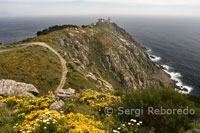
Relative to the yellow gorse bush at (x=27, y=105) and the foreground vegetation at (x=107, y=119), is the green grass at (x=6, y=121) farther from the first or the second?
the yellow gorse bush at (x=27, y=105)

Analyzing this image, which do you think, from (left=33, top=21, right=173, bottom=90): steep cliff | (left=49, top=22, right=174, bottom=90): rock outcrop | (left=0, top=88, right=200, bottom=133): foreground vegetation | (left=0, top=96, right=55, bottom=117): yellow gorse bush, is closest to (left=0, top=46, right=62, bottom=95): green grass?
(left=33, top=21, right=173, bottom=90): steep cliff

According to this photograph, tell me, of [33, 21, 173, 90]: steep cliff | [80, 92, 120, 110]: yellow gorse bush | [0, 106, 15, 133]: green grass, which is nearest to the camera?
[0, 106, 15, 133]: green grass

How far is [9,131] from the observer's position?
6.64 metres

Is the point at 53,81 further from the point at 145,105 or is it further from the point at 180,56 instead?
the point at 180,56

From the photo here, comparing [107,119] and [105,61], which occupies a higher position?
[107,119]

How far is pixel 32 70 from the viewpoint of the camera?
32312 mm

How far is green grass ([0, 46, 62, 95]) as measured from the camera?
2836 centimetres

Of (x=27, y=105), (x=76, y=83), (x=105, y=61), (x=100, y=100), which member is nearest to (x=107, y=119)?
(x=100, y=100)

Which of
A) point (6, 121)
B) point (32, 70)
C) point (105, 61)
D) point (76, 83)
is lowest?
point (105, 61)

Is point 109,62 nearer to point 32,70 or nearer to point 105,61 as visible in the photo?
point 105,61

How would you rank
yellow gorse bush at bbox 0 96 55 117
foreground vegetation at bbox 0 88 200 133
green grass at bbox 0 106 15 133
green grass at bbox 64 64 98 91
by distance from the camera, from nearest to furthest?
foreground vegetation at bbox 0 88 200 133
green grass at bbox 0 106 15 133
yellow gorse bush at bbox 0 96 55 117
green grass at bbox 64 64 98 91

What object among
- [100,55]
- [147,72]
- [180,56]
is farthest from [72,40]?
[180,56]

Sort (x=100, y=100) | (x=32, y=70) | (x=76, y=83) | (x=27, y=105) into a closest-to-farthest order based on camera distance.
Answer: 1. (x=27, y=105)
2. (x=100, y=100)
3. (x=32, y=70)
4. (x=76, y=83)

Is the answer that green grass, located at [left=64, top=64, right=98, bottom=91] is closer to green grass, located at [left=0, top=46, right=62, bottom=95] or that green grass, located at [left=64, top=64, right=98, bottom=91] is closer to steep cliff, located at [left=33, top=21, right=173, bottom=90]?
green grass, located at [left=0, top=46, right=62, bottom=95]
